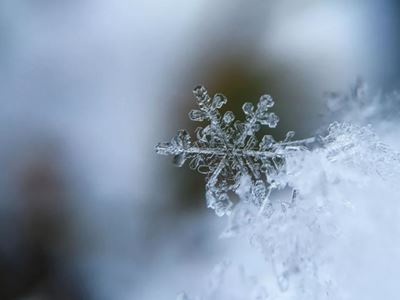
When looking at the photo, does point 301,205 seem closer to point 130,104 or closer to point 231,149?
point 231,149

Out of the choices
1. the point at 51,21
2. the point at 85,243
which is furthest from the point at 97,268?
the point at 51,21

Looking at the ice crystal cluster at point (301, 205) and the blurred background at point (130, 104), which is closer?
the ice crystal cluster at point (301, 205)

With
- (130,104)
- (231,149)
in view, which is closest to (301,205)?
(231,149)

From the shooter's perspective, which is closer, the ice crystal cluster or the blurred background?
the ice crystal cluster

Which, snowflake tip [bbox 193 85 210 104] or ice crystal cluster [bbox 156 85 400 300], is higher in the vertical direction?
snowflake tip [bbox 193 85 210 104]

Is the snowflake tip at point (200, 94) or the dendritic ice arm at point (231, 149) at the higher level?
the snowflake tip at point (200, 94)
